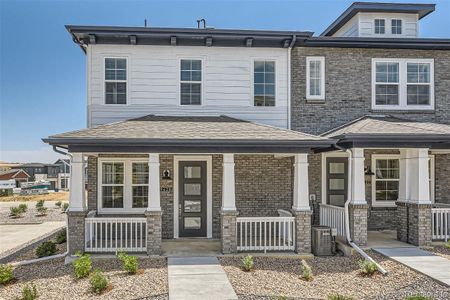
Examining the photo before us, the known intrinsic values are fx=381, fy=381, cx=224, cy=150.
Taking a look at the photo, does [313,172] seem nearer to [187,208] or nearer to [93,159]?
[187,208]

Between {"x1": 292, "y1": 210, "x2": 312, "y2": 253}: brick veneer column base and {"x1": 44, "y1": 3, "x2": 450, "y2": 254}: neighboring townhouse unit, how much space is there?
0.48m

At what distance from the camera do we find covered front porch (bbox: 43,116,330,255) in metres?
9.34

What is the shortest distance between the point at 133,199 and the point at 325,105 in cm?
677

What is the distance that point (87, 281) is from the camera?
7.61 meters

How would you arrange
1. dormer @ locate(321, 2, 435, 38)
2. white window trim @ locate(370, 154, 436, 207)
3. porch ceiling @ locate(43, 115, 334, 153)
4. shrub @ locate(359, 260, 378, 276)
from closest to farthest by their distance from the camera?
shrub @ locate(359, 260, 378, 276) < porch ceiling @ locate(43, 115, 334, 153) < white window trim @ locate(370, 154, 436, 207) < dormer @ locate(321, 2, 435, 38)

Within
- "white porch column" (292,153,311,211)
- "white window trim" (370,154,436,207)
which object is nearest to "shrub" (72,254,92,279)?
"white porch column" (292,153,311,211)

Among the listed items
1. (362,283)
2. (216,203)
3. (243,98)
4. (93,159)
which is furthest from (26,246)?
(362,283)

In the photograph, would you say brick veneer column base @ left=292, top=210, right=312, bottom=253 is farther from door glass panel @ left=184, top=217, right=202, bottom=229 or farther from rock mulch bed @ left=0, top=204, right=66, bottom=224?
A: rock mulch bed @ left=0, top=204, right=66, bottom=224

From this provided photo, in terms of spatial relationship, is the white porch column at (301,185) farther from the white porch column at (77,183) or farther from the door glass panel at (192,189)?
the white porch column at (77,183)

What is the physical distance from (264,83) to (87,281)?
7756mm

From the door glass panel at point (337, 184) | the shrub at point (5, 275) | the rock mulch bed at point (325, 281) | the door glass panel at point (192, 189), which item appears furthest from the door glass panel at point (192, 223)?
the shrub at point (5, 275)

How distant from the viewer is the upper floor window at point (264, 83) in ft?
40.1

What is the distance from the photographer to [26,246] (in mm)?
12445

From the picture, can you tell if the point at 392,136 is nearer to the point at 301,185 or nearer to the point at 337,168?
the point at 301,185
